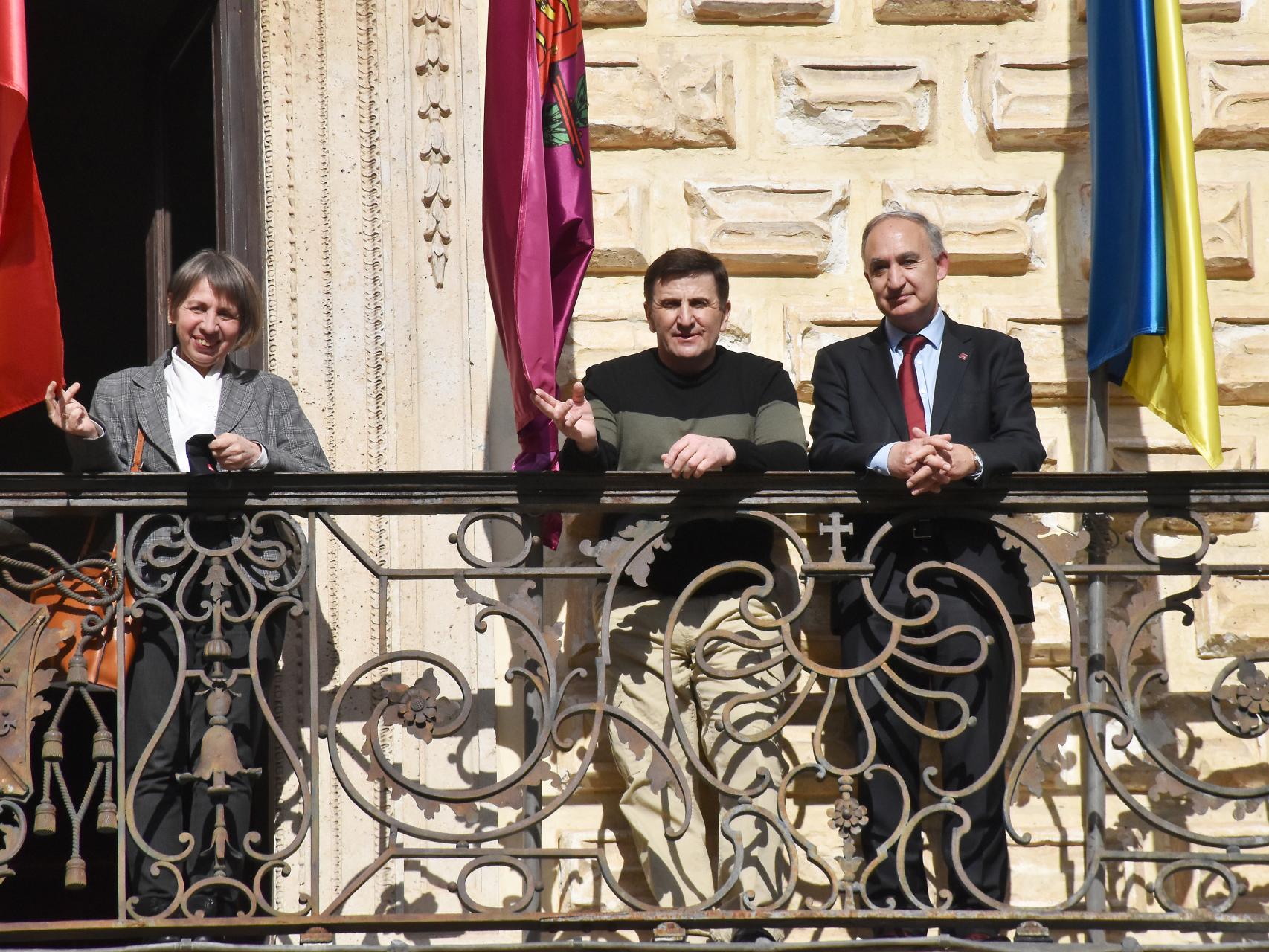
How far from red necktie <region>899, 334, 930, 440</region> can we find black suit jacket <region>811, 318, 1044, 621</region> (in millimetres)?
23

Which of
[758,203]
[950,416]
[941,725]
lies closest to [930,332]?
[950,416]

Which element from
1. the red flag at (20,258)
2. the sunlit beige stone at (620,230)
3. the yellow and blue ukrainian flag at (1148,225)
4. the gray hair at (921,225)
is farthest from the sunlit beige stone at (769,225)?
the red flag at (20,258)

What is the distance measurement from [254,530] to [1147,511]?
2.19 m

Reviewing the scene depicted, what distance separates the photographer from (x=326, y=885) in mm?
5844

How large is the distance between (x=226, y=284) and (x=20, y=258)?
1.74 ft

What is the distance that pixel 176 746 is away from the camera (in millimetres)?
5297

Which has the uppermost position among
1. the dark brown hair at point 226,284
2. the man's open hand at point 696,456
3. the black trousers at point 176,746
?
the dark brown hair at point 226,284

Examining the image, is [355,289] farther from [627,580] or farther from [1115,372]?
[1115,372]

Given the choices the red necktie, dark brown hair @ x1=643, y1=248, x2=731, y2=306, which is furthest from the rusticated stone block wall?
the red necktie

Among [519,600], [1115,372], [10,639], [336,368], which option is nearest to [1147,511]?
[1115,372]

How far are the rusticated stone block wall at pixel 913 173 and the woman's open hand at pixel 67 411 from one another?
1.58 meters

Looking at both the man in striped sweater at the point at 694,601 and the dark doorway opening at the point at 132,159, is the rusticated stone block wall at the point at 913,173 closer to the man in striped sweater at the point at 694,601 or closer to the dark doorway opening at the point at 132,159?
the man in striped sweater at the point at 694,601

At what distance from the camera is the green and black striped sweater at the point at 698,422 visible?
5500 millimetres

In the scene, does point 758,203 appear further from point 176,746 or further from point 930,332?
point 176,746
